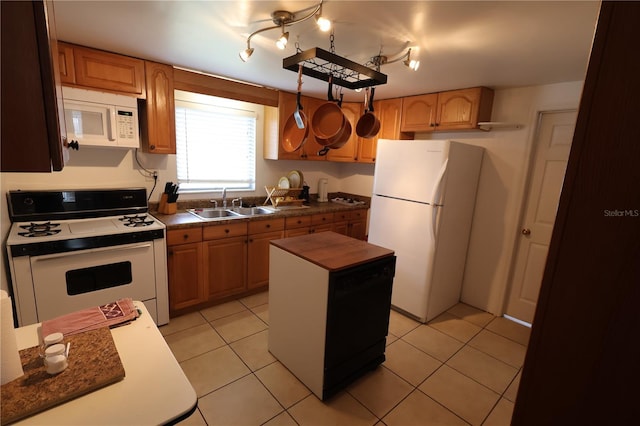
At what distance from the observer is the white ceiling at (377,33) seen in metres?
1.48

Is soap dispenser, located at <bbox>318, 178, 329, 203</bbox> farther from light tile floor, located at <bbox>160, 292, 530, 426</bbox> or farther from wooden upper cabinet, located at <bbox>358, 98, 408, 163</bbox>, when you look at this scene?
light tile floor, located at <bbox>160, 292, 530, 426</bbox>

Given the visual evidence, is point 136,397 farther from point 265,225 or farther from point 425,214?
point 425,214

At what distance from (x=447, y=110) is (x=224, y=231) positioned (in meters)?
2.57

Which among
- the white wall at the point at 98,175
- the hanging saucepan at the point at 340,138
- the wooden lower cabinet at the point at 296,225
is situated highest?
the hanging saucepan at the point at 340,138

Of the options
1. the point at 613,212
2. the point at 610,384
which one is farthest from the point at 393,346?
the point at 613,212

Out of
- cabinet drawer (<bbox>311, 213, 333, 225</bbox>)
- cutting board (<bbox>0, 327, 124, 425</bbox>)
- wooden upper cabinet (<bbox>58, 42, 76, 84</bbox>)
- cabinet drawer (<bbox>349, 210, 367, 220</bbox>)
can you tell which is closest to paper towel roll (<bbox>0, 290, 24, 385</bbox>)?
cutting board (<bbox>0, 327, 124, 425</bbox>)

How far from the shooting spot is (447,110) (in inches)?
120

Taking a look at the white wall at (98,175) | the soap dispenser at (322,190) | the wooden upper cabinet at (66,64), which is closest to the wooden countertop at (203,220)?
the white wall at (98,175)

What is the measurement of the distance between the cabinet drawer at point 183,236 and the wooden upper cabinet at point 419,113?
2544 mm

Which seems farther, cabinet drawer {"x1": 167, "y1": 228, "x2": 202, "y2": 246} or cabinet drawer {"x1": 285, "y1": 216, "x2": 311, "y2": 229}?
cabinet drawer {"x1": 285, "y1": 216, "x2": 311, "y2": 229}

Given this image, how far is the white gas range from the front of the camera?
6.41 feet

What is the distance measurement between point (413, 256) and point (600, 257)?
225 centimetres

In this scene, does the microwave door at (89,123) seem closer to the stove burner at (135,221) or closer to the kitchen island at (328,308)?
the stove burner at (135,221)

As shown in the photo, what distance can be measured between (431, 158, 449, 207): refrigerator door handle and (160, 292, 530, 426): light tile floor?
3.94ft
